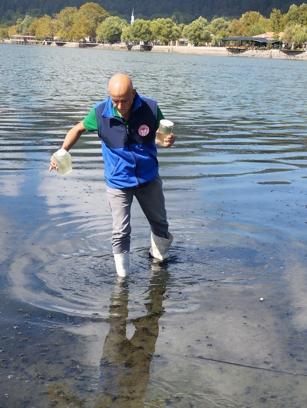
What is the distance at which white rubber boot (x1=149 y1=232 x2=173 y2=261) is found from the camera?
7.51 m

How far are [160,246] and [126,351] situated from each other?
2.24 metres

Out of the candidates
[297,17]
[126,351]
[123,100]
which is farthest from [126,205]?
[297,17]

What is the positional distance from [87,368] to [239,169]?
9120 mm

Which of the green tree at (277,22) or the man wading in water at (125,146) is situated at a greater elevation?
the man wading in water at (125,146)

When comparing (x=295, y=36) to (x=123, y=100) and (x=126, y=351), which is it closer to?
(x=123, y=100)

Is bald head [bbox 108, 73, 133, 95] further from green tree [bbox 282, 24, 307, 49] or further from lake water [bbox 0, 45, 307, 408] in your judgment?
green tree [bbox 282, 24, 307, 49]

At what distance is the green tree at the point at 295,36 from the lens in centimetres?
16275

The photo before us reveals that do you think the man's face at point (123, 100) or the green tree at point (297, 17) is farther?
the green tree at point (297, 17)

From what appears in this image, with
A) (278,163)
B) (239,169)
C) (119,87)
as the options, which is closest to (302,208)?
(239,169)

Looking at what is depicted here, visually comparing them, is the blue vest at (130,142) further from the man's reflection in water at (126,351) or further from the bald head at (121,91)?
the man's reflection in water at (126,351)

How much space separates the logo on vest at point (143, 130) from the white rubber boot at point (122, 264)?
1368 mm

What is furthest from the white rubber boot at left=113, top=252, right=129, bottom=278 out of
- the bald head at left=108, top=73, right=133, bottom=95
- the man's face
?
the bald head at left=108, top=73, right=133, bottom=95

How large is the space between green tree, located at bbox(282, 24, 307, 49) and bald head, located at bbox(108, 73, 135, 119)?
165822mm

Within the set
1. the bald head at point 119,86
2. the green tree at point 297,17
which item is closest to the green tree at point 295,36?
the green tree at point 297,17
